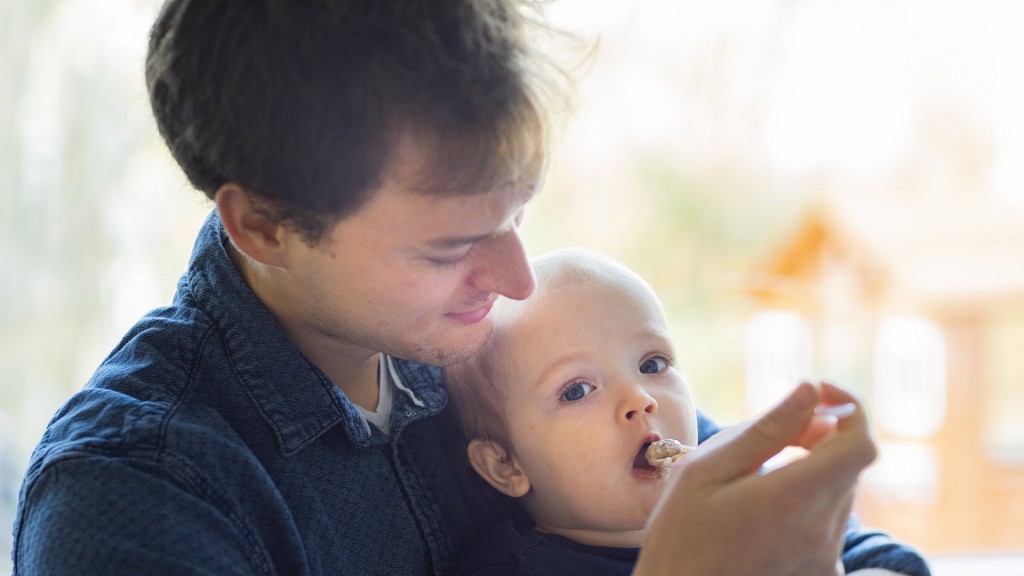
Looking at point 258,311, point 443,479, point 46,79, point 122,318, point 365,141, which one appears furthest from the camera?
point 122,318

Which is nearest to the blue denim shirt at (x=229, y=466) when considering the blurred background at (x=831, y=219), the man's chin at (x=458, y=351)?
the man's chin at (x=458, y=351)

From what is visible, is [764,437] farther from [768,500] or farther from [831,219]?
[831,219]

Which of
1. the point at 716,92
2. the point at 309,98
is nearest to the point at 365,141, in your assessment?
the point at 309,98

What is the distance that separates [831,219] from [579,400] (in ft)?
6.49

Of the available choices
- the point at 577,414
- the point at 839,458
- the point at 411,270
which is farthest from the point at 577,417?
the point at 839,458

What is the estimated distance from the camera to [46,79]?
83.7 inches

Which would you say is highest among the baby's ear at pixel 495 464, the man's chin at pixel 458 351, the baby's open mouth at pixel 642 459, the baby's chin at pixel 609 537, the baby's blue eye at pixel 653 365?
the man's chin at pixel 458 351

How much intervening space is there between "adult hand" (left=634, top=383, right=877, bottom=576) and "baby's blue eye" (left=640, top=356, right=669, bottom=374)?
1.22 feet

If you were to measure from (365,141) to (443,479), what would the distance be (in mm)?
478

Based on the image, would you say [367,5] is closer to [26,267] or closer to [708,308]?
[26,267]

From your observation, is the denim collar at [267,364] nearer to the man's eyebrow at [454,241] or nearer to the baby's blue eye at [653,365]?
the man's eyebrow at [454,241]

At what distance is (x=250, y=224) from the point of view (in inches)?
40.9

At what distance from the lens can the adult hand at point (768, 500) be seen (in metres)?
0.82

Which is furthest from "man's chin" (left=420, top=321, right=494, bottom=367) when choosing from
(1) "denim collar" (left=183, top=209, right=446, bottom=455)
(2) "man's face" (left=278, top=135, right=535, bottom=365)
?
(1) "denim collar" (left=183, top=209, right=446, bottom=455)
